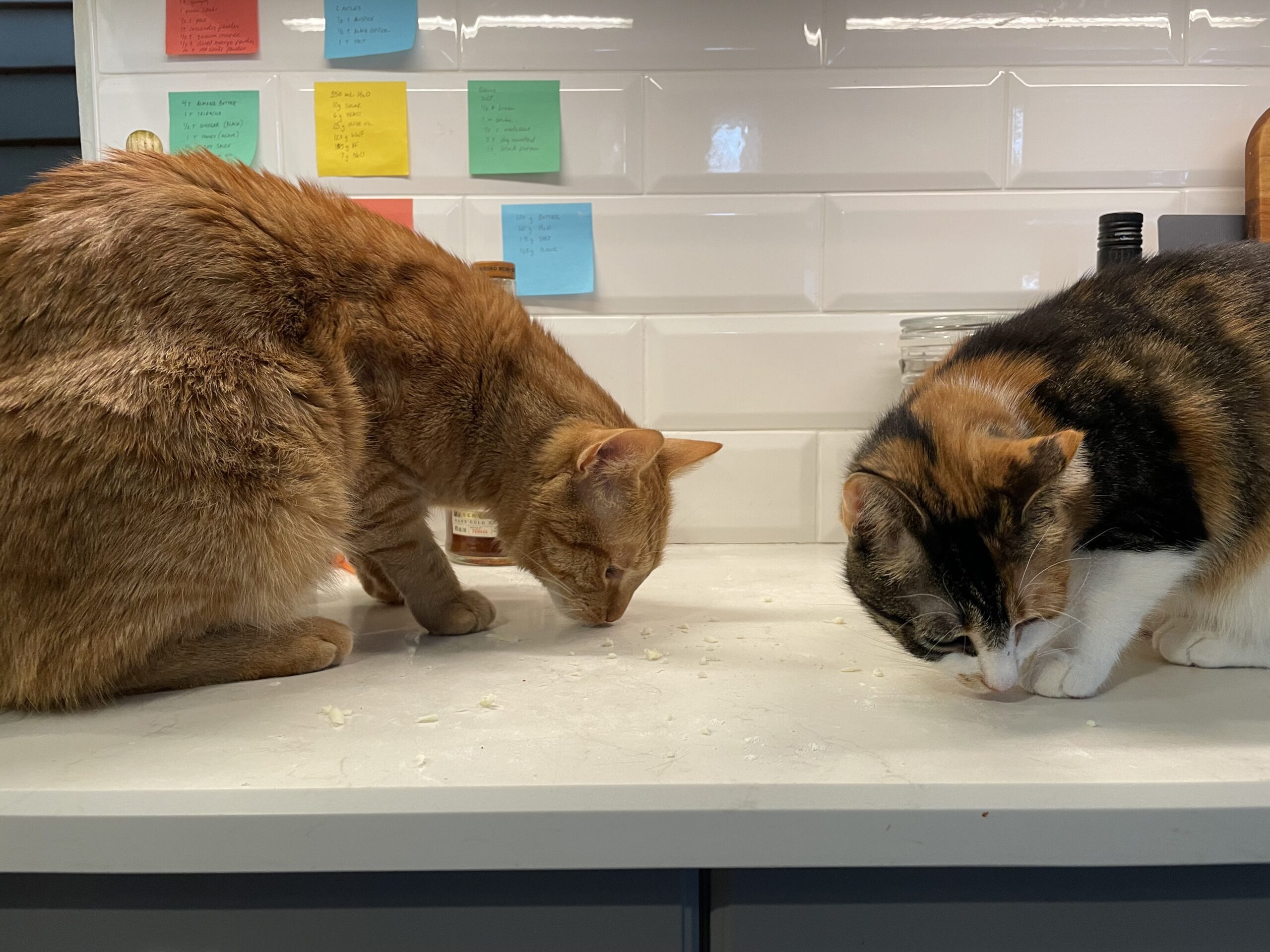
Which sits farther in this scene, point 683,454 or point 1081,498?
point 683,454

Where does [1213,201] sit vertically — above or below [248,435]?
above

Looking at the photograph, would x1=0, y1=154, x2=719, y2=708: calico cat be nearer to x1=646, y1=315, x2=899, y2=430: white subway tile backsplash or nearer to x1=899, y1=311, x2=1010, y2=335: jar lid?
x1=646, y1=315, x2=899, y2=430: white subway tile backsplash

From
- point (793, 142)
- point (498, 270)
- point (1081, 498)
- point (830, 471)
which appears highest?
point (793, 142)

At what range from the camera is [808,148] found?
5.24ft

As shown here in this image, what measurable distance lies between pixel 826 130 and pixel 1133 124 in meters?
0.57

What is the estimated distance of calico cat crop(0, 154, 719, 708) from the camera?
830 millimetres

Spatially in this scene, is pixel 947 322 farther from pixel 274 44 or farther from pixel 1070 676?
pixel 274 44

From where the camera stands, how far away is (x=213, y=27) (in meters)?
1.59

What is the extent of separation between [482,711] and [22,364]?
1.89 feet

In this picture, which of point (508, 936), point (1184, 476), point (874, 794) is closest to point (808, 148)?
point (1184, 476)

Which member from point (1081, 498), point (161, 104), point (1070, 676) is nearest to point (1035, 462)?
point (1081, 498)

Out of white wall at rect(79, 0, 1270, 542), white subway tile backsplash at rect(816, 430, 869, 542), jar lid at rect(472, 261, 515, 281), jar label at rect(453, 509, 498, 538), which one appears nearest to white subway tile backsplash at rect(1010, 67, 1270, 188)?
white wall at rect(79, 0, 1270, 542)

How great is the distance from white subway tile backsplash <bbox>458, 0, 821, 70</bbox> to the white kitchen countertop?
118 cm

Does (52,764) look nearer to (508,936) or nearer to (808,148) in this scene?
(508,936)
